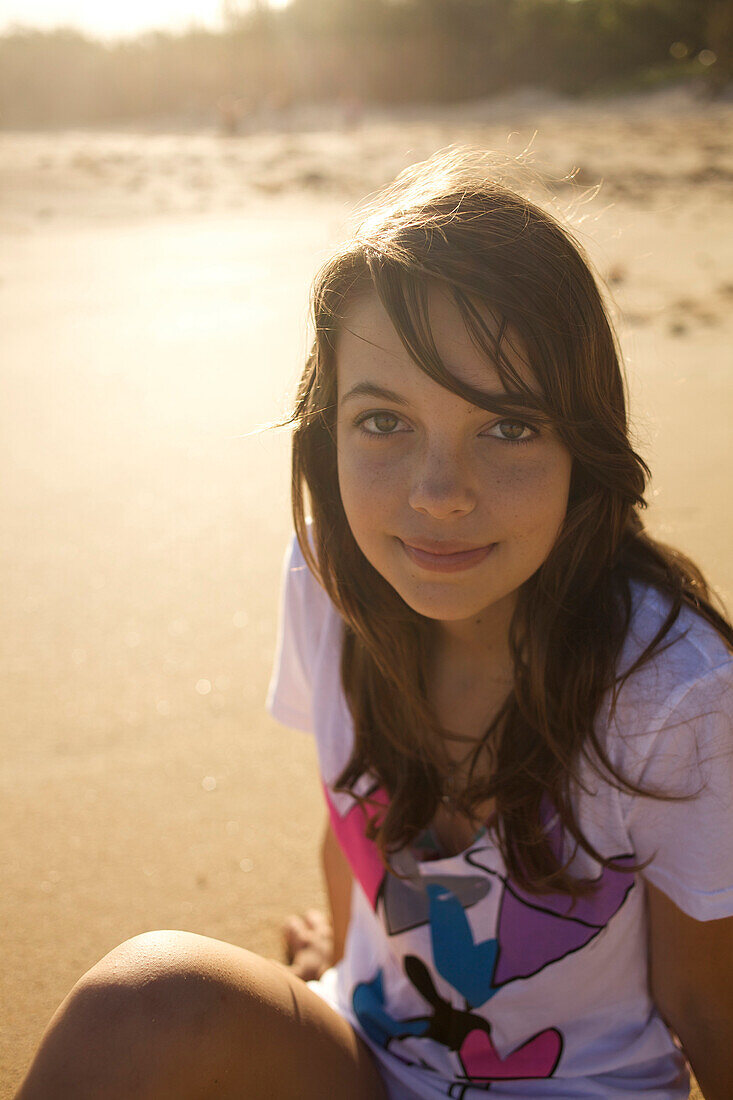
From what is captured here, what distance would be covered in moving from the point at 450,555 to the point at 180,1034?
29.9 inches

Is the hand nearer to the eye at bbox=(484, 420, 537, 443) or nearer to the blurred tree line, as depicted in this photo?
the eye at bbox=(484, 420, 537, 443)

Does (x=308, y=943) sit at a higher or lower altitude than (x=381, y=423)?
lower

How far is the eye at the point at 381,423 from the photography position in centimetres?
126

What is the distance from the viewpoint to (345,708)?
1616 millimetres

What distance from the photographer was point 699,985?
1.36 metres

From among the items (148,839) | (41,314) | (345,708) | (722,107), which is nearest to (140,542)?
(148,839)

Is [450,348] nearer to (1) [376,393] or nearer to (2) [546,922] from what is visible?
(1) [376,393]

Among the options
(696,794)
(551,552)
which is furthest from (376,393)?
(696,794)

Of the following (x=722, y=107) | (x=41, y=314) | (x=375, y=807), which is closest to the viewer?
(x=375, y=807)

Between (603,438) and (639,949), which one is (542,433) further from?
(639,949)

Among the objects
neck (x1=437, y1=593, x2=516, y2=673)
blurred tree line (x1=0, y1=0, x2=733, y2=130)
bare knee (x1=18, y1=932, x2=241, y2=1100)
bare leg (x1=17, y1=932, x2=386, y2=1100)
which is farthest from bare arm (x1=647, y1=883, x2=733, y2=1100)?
blurred tree line (x1=0, y1=0, x2=733, y2=130)

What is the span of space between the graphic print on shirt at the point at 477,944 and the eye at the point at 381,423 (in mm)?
629

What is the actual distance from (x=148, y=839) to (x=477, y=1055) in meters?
1.15

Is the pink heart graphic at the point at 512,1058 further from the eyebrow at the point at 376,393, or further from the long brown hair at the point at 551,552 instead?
the eyebrow at the point at 376,393
